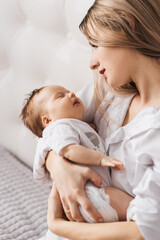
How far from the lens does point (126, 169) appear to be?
106 cm

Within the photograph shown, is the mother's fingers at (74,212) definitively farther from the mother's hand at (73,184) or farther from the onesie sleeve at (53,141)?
the onesie sleeve at (53,141)

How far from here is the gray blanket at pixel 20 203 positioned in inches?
52.0

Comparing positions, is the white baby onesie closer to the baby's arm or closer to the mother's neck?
the baby's arm

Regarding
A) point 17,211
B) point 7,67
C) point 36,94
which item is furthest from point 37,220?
point 7,67

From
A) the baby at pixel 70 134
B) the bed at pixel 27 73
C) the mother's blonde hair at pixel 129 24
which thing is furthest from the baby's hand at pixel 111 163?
the bed at pixel 27 73

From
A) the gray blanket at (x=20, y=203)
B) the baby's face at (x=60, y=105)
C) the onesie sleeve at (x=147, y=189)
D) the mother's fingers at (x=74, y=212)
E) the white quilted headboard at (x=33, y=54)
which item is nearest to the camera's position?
the onesie sleeve at (x=147, y=189)

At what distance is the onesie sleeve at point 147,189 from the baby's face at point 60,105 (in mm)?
266

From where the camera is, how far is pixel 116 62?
1061 mm

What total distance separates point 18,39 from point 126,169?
0.96 metres

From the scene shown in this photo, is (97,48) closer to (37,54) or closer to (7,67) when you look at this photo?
(37,54)

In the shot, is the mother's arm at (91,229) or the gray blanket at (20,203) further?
the gray blanket at (20,203)

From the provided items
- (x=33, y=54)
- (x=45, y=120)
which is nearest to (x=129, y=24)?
(x=45, y=120)

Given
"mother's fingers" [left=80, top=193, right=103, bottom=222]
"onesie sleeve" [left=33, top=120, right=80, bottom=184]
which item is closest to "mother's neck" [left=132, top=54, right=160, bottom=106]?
"onesie sleeve" [left=33, top=120, right=80, bottom=184]

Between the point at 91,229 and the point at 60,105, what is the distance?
418 mm
